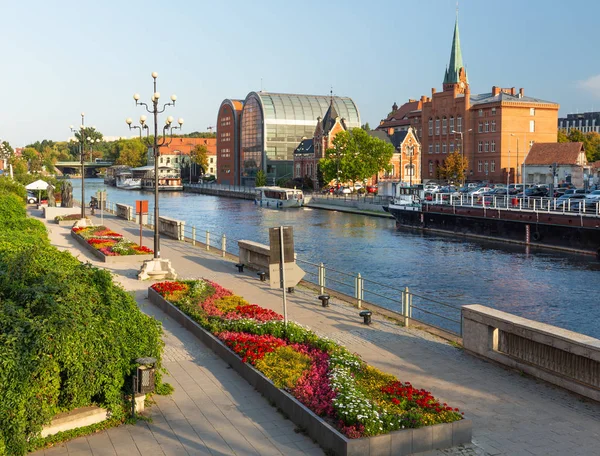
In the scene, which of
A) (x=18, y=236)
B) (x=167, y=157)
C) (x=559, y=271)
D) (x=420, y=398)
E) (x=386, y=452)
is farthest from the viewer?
(x=167, y=157)

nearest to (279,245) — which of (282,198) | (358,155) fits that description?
(282,198)

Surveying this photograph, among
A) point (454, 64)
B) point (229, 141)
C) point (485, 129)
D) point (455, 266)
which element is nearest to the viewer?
point (455, 266)

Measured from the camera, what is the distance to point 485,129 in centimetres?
10950

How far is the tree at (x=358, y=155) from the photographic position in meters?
101

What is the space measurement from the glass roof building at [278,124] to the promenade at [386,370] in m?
125

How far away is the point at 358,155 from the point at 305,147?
31606 millimetres

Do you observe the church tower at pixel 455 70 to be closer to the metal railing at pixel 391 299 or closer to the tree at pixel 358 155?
the tree at pixel 358 155

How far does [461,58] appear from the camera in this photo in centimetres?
12950

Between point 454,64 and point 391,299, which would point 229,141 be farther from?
point 391,299

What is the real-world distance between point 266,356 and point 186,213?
241 ft

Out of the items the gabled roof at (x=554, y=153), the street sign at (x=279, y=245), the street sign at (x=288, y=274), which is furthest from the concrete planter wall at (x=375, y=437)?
the gabled roof at (x=554, y=153)

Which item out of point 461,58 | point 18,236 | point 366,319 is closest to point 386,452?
point 366,319

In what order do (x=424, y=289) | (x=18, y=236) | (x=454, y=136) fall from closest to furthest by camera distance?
1. (x=18, y=236)
2. (x=424, y=289)
3. (x=454, y=136)

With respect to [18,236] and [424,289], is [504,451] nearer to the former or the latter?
[18,236]
